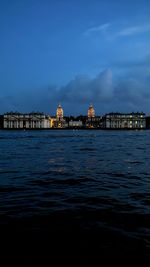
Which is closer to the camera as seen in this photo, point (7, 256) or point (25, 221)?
point (7, 256)

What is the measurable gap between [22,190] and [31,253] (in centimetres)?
631

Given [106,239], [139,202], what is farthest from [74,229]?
[139,202]

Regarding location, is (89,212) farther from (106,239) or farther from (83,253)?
(83,253)

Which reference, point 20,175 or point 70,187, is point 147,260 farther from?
point 20,175

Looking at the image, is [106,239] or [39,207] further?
[39,207]

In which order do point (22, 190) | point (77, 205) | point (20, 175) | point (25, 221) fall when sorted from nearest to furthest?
point (25, 221), point (77, 205), point (22, 190), point (20, 175)

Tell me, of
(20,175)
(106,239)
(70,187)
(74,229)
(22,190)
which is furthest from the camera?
(20,175)

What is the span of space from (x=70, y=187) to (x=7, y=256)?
7237 millimetres

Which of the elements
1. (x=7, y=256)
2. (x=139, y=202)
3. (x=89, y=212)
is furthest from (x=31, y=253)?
(x=139, y=202)

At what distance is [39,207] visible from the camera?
31.1 feet

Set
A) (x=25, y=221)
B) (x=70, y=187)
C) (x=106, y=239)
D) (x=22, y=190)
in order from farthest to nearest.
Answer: (x=70, y=187)
(x=22, y=190)
(x=25, y=221)
(x=106, y=239)

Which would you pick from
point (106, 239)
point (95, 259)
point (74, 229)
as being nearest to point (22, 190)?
point (74, 229)

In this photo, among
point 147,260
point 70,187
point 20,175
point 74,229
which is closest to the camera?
point 147,260

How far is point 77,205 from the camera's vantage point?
9.80 meters
